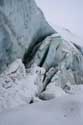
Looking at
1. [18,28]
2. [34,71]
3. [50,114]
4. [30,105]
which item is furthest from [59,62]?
[50,114]

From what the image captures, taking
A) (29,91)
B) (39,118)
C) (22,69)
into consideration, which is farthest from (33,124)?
(22,69)

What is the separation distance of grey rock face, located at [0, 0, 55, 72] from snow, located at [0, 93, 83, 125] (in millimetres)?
1577

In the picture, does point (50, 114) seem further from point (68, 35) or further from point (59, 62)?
point (68, 35)

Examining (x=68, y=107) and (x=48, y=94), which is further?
(x=48, y=94)

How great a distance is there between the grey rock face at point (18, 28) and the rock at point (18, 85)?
0.18 m

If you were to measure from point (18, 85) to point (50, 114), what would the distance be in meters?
1.56

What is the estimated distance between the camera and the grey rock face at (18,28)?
388 centimetres

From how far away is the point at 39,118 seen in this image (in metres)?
2.16

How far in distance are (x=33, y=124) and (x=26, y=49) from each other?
2.80m

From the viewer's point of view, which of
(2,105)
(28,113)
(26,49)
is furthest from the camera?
(26,49)

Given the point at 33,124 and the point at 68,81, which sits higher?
the point at 33,124

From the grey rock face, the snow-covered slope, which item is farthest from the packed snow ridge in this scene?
the snow-covered slope

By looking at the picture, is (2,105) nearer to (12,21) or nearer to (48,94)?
(48,94)

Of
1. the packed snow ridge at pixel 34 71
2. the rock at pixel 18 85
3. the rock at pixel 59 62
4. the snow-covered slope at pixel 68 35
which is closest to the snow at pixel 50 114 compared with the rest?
the packed snow ridge at pixel 34 71
